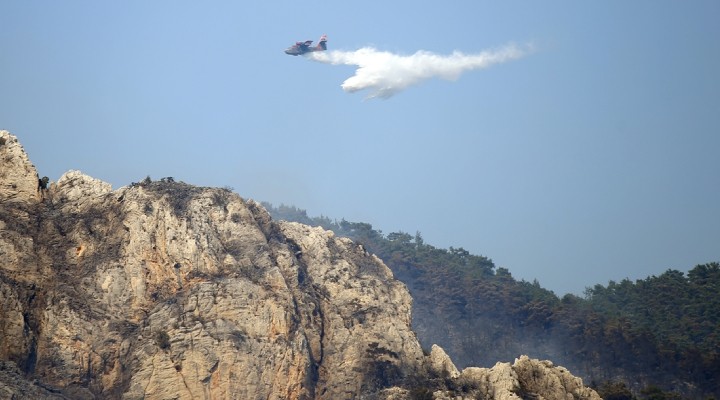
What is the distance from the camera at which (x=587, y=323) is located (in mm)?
99438

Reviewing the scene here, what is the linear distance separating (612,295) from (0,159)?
2627 inches

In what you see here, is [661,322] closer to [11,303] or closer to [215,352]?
[215,352]

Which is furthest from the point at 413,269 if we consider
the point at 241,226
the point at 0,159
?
the point at 0,159

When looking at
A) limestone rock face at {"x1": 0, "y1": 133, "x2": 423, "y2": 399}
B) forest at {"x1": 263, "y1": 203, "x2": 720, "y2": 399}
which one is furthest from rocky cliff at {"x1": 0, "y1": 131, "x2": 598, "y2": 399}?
forest at {"x1": 263, "y1": 203, "x2": 720, "y2": 399}

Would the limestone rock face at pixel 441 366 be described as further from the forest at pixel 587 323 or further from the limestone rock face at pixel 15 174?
the limestone rock face at pixel 15 174

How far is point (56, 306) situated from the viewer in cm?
6425

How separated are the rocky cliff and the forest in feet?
64.1

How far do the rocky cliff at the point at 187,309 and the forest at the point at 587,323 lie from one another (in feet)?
64.1

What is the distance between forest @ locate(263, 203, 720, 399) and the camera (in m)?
88.4

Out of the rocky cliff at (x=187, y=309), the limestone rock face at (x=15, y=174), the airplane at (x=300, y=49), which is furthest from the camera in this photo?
the airplane at (x=300, y=49)

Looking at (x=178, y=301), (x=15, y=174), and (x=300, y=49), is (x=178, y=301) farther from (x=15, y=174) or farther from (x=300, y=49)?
(x=300, y=49)

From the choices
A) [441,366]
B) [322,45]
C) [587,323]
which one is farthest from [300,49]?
[441,366]

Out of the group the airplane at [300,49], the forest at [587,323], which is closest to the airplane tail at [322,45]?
the airplane at [300,49]

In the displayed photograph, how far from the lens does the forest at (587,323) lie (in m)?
88.4
